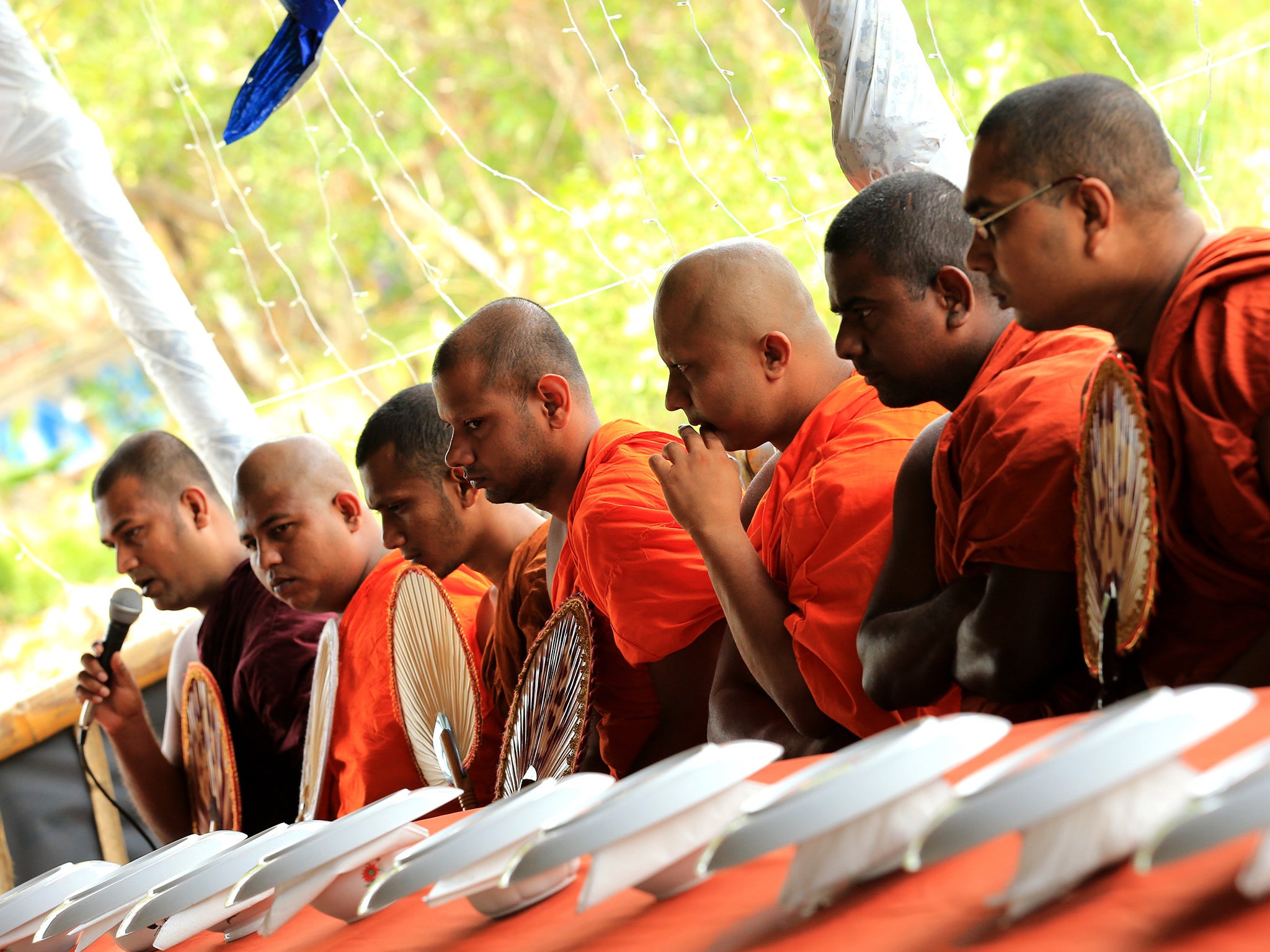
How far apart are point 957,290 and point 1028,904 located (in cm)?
161

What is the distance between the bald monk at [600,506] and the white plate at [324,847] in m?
1.37

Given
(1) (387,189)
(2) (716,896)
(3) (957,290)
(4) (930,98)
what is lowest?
(2) (716,896)

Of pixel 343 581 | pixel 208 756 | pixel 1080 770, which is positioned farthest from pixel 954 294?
pixel 208 756

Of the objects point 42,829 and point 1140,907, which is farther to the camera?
point 42,829

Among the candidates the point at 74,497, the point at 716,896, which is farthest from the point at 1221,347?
the point at 74,497

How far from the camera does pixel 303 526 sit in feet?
12.7

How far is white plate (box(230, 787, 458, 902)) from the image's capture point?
3.84 feet

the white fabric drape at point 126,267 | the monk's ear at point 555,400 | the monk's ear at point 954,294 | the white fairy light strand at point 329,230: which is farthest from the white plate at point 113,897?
the white fabric drape at point 126,267

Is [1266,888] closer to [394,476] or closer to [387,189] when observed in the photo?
[394,476]

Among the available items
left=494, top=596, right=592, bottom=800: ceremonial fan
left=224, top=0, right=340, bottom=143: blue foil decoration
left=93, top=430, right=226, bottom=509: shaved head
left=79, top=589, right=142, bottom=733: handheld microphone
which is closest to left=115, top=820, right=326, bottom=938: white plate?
left=494, top=596, right=592, bottom=800: ceremonial fan

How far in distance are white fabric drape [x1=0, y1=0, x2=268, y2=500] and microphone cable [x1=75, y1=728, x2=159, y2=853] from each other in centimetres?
91

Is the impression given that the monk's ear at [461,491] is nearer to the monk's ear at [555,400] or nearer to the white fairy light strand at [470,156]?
the monk's ear at [555,400]

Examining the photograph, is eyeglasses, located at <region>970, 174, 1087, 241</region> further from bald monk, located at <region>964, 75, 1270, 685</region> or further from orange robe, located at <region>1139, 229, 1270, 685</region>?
orange robe, located at <region>1139, 229, 1270, 685</region>

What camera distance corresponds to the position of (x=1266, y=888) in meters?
0.65
